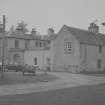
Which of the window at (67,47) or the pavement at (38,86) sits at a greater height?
the window at (67,47)

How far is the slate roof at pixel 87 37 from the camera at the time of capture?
37.1 meters

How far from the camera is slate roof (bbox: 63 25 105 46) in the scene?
37.1m

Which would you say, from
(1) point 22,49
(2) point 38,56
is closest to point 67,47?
(2) point 38,56

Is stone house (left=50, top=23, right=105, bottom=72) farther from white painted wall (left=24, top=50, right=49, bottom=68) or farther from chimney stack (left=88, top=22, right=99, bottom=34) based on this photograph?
chimney stack (left=88, top=22, right=99, bottom=34)

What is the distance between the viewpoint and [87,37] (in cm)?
3934

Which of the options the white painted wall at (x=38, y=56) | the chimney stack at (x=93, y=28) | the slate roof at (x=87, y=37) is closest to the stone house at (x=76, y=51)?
the slate roof at (x=87, y=37)

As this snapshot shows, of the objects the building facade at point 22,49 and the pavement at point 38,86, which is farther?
the building facade at point 22,49

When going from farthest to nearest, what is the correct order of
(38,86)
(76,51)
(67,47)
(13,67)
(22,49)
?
(22,49)
(67,47)
(76,51)
(13,67)
(38,86)

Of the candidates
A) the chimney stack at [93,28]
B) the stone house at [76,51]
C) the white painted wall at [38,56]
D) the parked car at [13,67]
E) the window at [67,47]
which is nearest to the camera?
the parked car at [13,67]

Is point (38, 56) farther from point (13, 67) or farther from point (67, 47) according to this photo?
point (13, 67)

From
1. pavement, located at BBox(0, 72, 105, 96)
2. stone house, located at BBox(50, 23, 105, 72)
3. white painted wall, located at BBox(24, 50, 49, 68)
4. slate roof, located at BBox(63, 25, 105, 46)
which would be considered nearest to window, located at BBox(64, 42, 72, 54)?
stone house, located at BBox(50, 23, 105, 72)

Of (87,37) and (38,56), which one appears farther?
(38,56)

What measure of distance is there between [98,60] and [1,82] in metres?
24.4

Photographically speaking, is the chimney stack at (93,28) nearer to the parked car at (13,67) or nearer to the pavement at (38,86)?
the parked car at (13,67)
